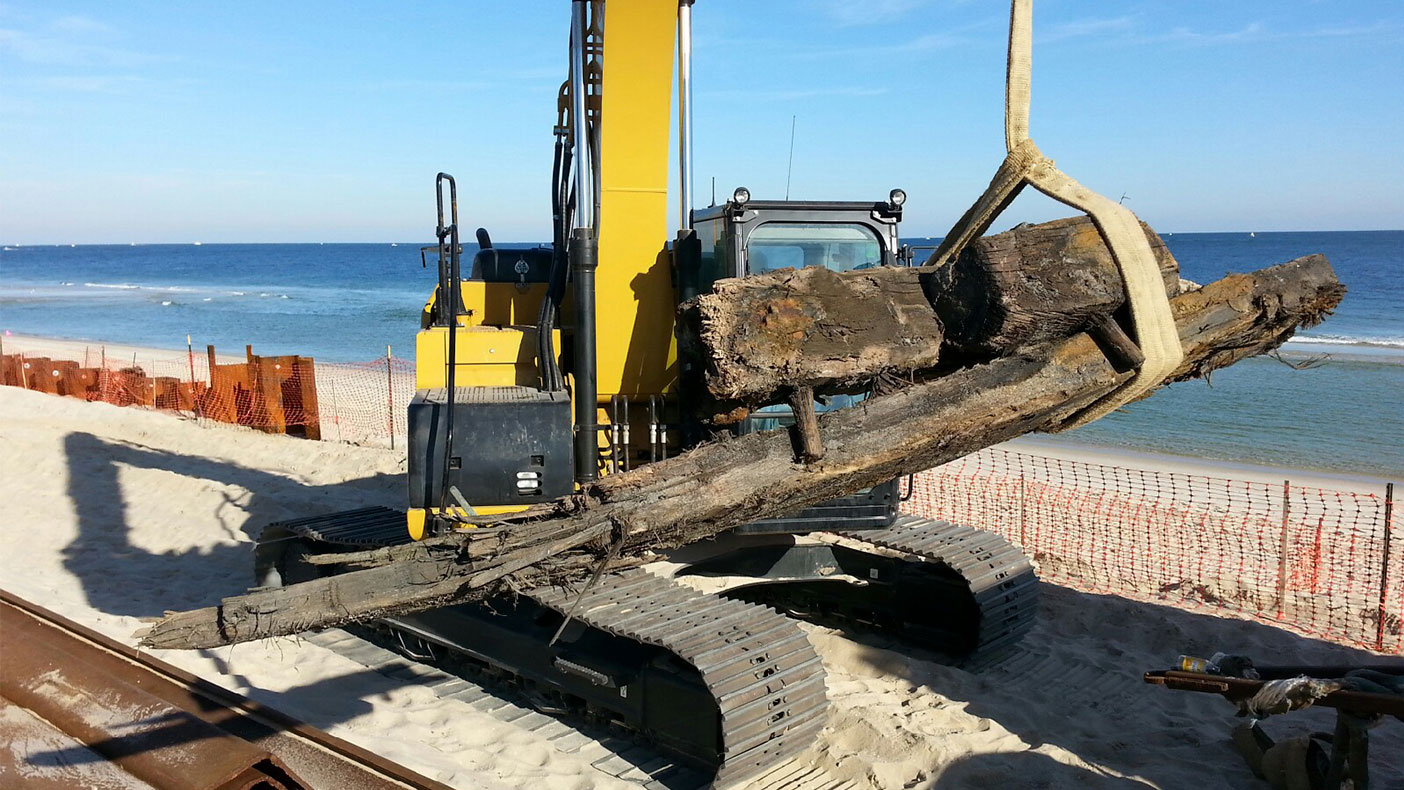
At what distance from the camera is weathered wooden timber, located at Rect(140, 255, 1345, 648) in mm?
2533

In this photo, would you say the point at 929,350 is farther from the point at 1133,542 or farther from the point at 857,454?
the point at 1133,542

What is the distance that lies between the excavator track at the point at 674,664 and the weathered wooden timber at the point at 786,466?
→ 220cm

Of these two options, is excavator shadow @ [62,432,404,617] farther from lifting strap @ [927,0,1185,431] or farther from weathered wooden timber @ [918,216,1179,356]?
lifting strap @ [927,0,1185,431]

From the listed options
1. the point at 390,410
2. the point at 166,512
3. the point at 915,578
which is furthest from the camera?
the point at 390,410

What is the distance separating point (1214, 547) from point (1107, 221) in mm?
8753

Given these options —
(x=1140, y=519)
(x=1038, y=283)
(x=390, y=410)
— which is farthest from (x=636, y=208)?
(x=390, y=410)

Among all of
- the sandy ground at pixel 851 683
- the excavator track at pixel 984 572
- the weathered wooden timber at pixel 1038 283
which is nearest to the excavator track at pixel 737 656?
the sandy ground at pixel 851 683

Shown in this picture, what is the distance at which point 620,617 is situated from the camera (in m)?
5.54

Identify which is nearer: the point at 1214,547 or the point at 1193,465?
the point at 1214,547

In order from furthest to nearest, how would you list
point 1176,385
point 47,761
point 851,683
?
point 1176,385
point 851,683
point 47,761

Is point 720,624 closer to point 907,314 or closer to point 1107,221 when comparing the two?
point 907,314

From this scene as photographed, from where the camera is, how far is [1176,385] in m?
18.5

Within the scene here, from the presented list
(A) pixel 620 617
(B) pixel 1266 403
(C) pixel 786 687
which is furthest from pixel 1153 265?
(B) pixel 1266 403

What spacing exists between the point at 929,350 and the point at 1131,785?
141 inches
